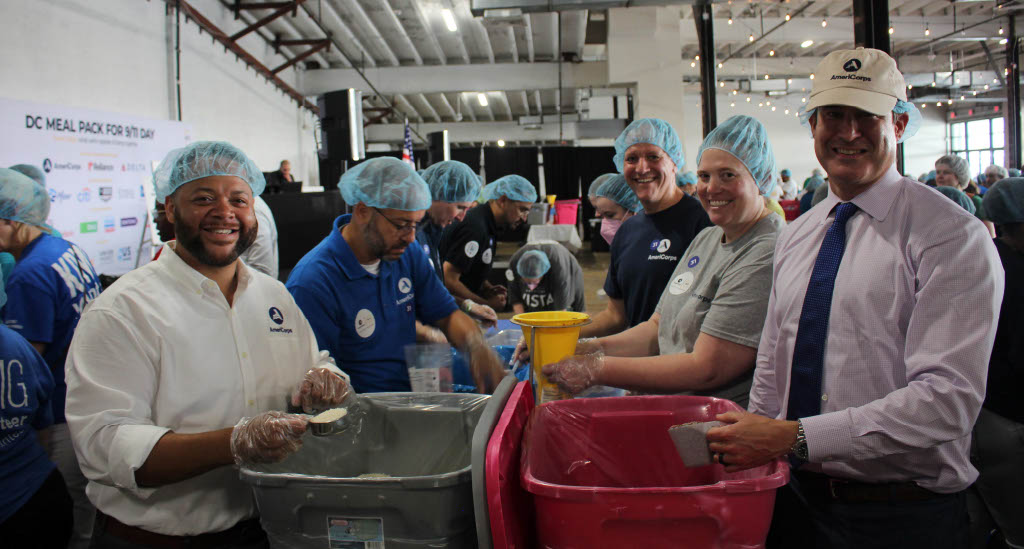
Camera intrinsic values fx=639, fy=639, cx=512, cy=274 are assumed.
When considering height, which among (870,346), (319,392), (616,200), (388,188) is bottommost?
(319,392)

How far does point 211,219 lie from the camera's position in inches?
60.4

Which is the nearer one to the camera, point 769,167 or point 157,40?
point 769,167

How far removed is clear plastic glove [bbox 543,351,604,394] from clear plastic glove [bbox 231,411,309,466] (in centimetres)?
68

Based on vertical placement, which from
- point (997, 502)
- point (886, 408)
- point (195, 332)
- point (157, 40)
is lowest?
point (997, 502)

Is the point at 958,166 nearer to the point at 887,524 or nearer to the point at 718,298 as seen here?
the point at 718,298

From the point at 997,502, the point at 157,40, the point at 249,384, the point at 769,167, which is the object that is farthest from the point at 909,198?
the point at 157,40

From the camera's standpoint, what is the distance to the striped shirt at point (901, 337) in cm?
113

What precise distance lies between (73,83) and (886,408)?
897 cm

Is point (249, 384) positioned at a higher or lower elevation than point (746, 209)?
lower

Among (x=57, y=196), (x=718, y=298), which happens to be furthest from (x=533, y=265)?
(x=57, y=196)

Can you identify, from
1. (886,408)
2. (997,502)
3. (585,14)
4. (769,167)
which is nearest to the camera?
(886,408)

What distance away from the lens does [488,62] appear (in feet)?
53.0

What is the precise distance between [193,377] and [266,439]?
12.8 inches

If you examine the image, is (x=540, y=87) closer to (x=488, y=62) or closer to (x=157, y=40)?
(x=488, y=62)
